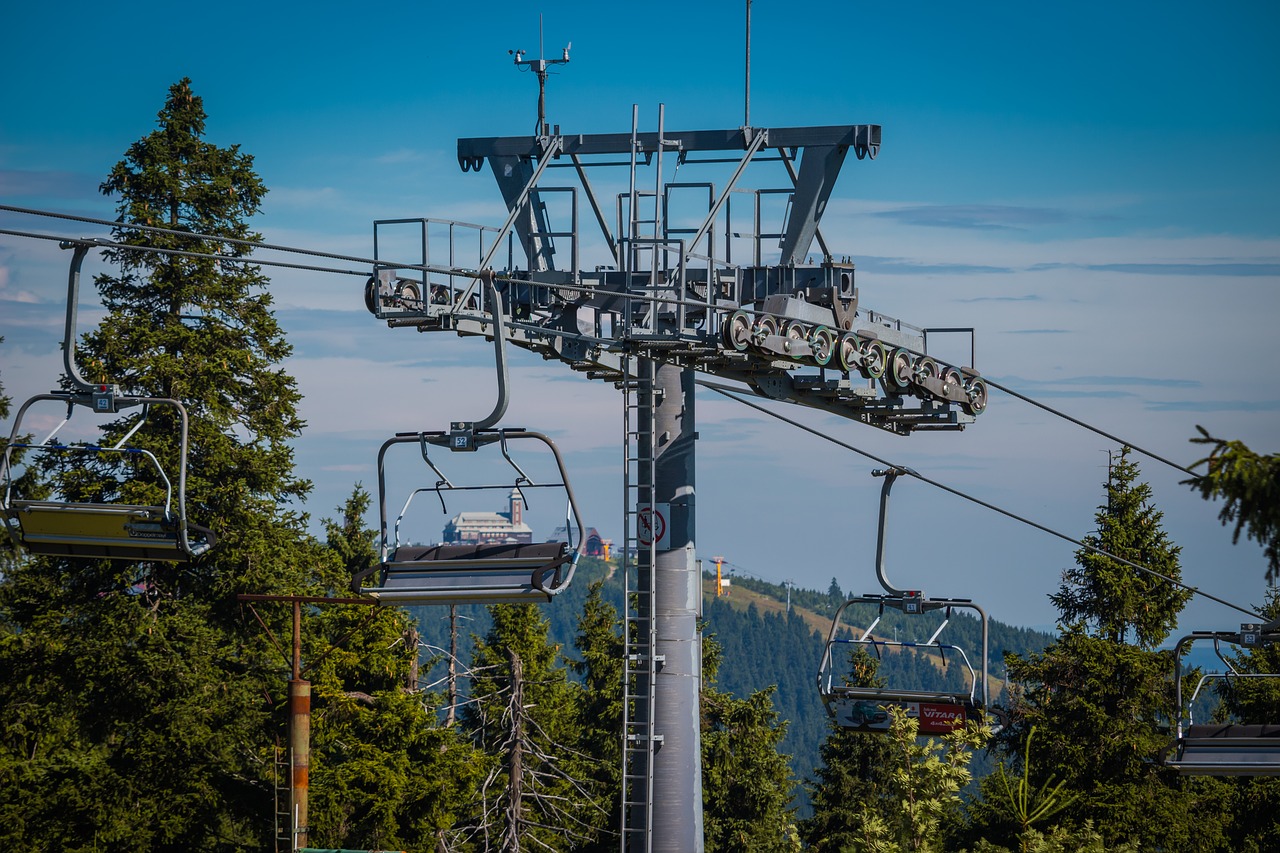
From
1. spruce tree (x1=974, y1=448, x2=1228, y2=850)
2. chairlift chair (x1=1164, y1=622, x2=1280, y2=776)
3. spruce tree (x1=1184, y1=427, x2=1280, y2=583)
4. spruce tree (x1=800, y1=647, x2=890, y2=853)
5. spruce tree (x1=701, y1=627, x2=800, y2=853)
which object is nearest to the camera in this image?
spruce tree (x1=1184, y1=427, x2=1280, y2=583)

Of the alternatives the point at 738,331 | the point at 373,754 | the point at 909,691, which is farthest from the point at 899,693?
the point at 373,754

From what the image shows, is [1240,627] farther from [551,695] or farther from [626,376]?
[551,695]

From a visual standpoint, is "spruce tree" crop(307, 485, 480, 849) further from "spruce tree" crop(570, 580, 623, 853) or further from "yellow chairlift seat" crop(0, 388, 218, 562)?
"yellow chairlift seat" crop(0, 388, 218, 562)

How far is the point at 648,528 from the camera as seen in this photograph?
2342cm

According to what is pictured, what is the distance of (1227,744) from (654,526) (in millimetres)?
8347

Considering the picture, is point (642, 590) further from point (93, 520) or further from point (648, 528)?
point (93, 520)

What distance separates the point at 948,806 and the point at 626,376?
12.0m

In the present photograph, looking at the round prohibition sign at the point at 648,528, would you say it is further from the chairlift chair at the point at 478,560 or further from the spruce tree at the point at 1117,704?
the spruce tree at the point at 1117,704

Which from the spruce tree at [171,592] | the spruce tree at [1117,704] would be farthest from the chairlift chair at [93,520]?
the spruce tree at [1117,704]

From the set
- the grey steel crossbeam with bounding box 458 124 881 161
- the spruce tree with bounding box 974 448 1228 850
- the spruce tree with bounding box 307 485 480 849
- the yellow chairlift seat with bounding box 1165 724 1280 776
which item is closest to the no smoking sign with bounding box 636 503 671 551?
the grey steel crossbeam with bounding box 458 124 881 161

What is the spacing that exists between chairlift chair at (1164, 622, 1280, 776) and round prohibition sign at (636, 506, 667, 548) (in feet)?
24.4

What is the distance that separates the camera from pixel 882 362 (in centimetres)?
2355

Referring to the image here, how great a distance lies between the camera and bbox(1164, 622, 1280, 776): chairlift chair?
16.3 meters

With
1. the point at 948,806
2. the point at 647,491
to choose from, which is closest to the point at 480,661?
the point at 948,806
